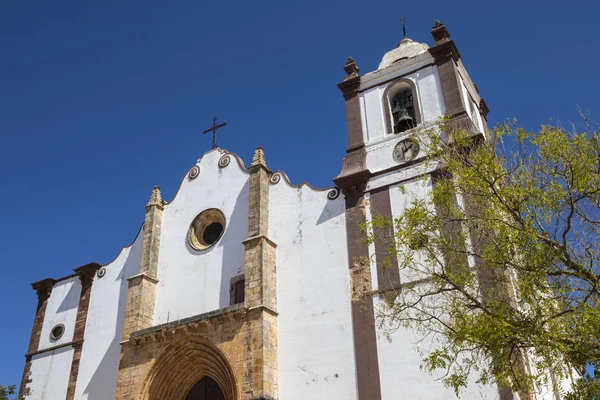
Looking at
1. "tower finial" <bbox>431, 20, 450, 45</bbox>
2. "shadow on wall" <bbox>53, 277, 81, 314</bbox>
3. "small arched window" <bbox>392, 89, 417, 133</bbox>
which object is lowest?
"shadow on wall" <bbox>53, 277, 81, 314</bbox>

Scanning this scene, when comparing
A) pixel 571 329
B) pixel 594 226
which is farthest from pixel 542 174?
pixel 571 329

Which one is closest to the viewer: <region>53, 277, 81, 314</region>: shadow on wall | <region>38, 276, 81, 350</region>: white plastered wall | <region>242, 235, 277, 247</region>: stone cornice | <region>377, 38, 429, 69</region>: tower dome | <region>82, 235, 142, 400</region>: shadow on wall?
<region>242, 235, 277, 247</region>: stone cornice

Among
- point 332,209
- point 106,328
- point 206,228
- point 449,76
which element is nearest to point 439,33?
point 449,76

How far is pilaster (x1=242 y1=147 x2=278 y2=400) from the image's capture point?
47.9 feet

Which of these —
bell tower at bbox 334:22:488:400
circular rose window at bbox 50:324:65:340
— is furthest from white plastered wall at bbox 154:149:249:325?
circular rose window at bbox 50:324:65:340

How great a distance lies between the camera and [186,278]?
59.2ft

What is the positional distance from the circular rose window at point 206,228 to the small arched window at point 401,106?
5998 mm

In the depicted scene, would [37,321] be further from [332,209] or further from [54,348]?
[332,209]

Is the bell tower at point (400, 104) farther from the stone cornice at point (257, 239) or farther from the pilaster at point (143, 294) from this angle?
the pilaster at point (143, 294)

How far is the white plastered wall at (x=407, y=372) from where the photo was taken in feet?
41.9

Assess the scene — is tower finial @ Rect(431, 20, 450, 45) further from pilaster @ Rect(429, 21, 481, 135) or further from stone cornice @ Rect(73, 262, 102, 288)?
stone cornice @ Rect(73, 262, 102, 288)

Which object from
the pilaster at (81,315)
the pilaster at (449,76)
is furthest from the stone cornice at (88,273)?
the pilaster at (449,76)

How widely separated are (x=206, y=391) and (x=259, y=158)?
702 centimetres

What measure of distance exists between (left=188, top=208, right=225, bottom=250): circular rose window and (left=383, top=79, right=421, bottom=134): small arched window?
6.00 metres
